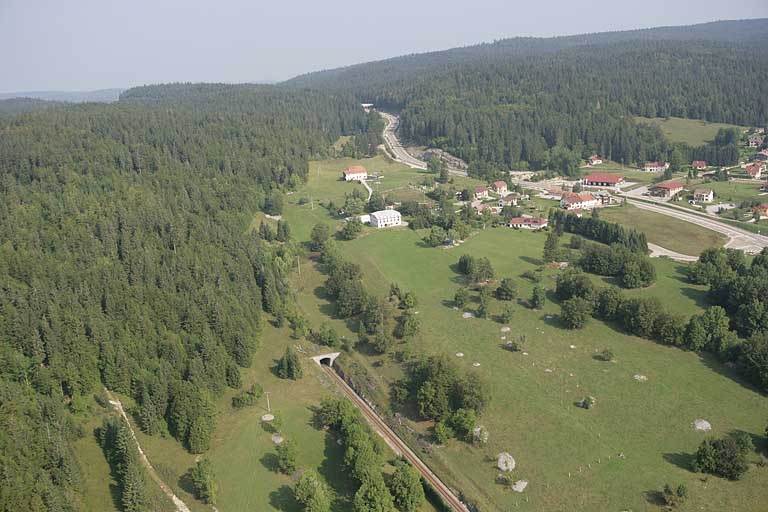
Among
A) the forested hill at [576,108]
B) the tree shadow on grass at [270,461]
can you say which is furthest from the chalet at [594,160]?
the tree shadow on grass at [270,461]

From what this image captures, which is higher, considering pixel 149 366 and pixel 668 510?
pixel 149 366

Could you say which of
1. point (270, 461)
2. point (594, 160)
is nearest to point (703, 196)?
point (594, 160)

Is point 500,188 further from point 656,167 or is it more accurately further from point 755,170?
point 755,170

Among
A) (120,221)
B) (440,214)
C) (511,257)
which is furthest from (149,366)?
(440,214)

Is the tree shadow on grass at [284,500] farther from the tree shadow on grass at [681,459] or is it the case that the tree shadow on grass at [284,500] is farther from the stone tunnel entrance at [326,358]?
the tree shadow on grass at [681,459]

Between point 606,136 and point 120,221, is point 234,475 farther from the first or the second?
point 606,136

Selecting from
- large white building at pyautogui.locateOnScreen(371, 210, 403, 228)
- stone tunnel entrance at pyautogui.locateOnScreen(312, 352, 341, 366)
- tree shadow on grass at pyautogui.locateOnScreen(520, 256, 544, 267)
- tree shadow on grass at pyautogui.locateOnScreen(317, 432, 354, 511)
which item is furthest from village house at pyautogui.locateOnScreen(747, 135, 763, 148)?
tree shadow on grass at pyautogui.locateOnScreen(317, 432, 354, 511)
